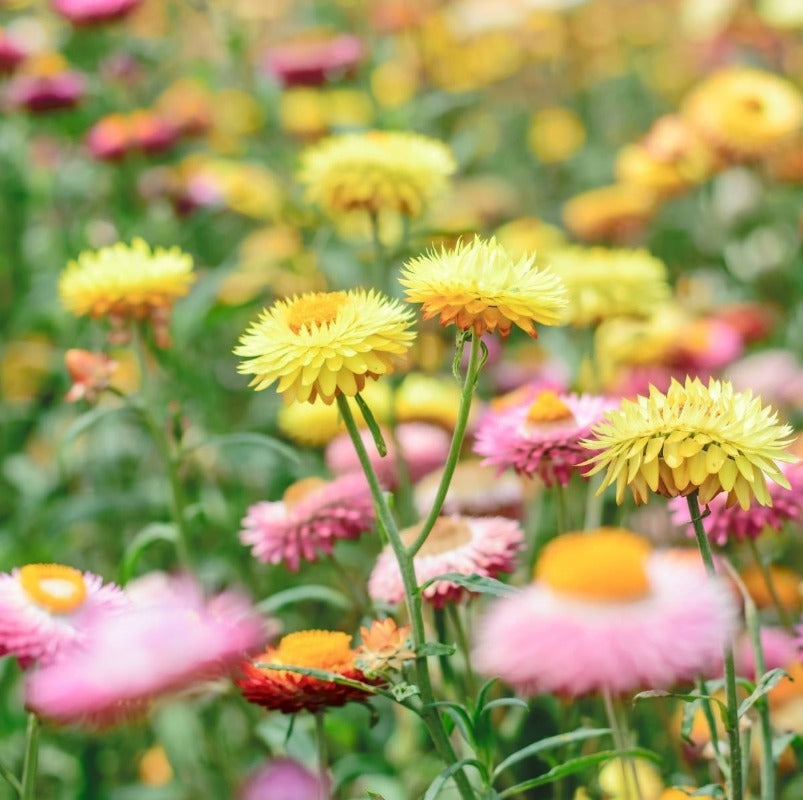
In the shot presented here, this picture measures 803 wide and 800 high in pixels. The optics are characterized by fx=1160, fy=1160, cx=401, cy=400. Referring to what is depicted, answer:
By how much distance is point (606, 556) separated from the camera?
898 mm

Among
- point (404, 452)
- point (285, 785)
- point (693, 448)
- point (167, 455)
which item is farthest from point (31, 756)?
point (404, 452)

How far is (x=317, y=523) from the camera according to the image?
154 centimetres

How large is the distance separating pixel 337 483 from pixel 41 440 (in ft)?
4.89

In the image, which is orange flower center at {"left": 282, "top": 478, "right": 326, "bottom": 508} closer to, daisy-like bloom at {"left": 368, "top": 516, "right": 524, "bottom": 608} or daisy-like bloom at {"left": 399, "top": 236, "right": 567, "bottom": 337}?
daisy-like bloom at {"left": 368, "top": 516, "right": 524, "bottom": 608}

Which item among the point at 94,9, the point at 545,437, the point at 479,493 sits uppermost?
the point at 94,9

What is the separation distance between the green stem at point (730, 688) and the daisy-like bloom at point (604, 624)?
0.37ft

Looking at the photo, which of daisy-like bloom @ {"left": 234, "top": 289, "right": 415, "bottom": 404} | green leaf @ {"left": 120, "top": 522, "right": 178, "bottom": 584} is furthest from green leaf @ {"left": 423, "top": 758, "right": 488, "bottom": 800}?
green leaf @ {"left": 120, "top": 522, "right": 178, "bottom": 584}

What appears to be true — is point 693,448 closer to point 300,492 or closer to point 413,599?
point 413,599

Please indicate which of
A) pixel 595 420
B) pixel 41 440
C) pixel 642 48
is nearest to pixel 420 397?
pixel 595 420

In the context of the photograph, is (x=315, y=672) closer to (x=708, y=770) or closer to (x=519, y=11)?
(x=708, y=770)

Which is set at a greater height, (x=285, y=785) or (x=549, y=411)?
(x=549, y=411)

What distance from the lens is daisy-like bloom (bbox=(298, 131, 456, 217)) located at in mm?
1861

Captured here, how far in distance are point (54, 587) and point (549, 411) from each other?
1.95 ft

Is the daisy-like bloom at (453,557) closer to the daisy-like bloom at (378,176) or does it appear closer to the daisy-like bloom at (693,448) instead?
the daisy-like bloom at (693,448)
